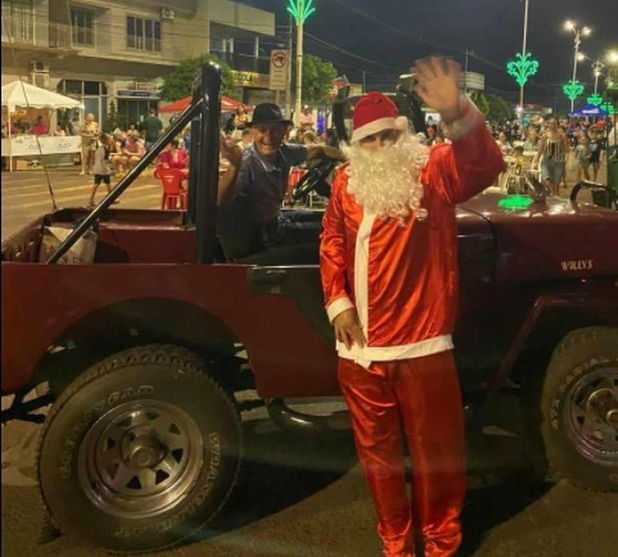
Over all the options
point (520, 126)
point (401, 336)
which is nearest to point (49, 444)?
point (401, 336)

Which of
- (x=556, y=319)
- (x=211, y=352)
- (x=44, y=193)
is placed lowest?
(x=211, y=352)

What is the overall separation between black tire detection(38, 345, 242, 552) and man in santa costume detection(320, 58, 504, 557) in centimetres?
63

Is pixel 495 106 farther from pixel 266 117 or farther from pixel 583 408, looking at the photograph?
pixel 583 408

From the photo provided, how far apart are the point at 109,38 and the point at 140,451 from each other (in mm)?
2118

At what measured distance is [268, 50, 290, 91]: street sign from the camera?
9.38 m

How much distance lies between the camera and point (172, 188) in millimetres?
11023

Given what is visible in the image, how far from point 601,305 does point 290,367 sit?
148 centimetres

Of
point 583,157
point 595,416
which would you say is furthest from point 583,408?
point 583,157

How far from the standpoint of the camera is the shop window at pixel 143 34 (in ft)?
11.4

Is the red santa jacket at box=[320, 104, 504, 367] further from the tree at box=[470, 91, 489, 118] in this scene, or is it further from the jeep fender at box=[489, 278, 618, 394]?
the jeep fender at box=[489, 278, 618, 394]

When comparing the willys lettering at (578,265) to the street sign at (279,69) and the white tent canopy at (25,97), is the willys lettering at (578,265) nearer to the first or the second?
the white tent canopy at (25,97)

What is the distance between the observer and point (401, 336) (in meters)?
2.86

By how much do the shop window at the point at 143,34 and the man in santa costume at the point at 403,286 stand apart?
1.12 meters

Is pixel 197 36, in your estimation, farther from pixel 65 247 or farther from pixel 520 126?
pixel 520 126
